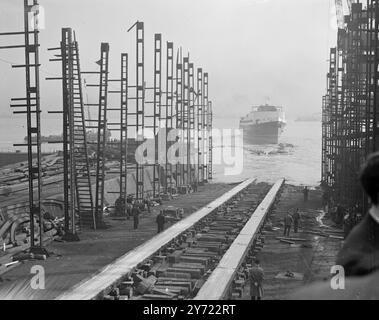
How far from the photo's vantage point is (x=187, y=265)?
1229 centimetres

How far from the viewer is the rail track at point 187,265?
9.66 metres

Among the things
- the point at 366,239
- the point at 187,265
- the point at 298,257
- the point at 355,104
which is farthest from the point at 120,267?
the point at 355,104

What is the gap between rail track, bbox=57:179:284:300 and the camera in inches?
380

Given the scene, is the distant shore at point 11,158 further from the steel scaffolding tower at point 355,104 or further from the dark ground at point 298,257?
the dark ground at point 298,257

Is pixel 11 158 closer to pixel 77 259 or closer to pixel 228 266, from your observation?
pixel 77 259

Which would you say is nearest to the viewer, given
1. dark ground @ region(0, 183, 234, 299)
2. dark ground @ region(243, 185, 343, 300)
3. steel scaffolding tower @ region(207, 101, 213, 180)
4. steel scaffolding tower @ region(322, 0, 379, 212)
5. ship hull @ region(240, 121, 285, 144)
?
dark ground @ region(0, 183, 234, 299)

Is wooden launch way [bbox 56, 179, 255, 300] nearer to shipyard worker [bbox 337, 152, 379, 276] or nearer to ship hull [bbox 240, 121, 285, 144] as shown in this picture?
shipyard worker [bbox 337, 152, 379, 276]

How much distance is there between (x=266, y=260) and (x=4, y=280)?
6893 mm

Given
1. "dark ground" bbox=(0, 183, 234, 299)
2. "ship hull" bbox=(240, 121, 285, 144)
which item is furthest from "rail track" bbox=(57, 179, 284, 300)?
"ship hull" bbox=(240, 121, 285, 144)

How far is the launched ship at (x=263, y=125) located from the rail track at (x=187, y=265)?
331 feet

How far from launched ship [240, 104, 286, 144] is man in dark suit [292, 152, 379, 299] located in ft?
384

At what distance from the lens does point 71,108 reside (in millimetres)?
15336
